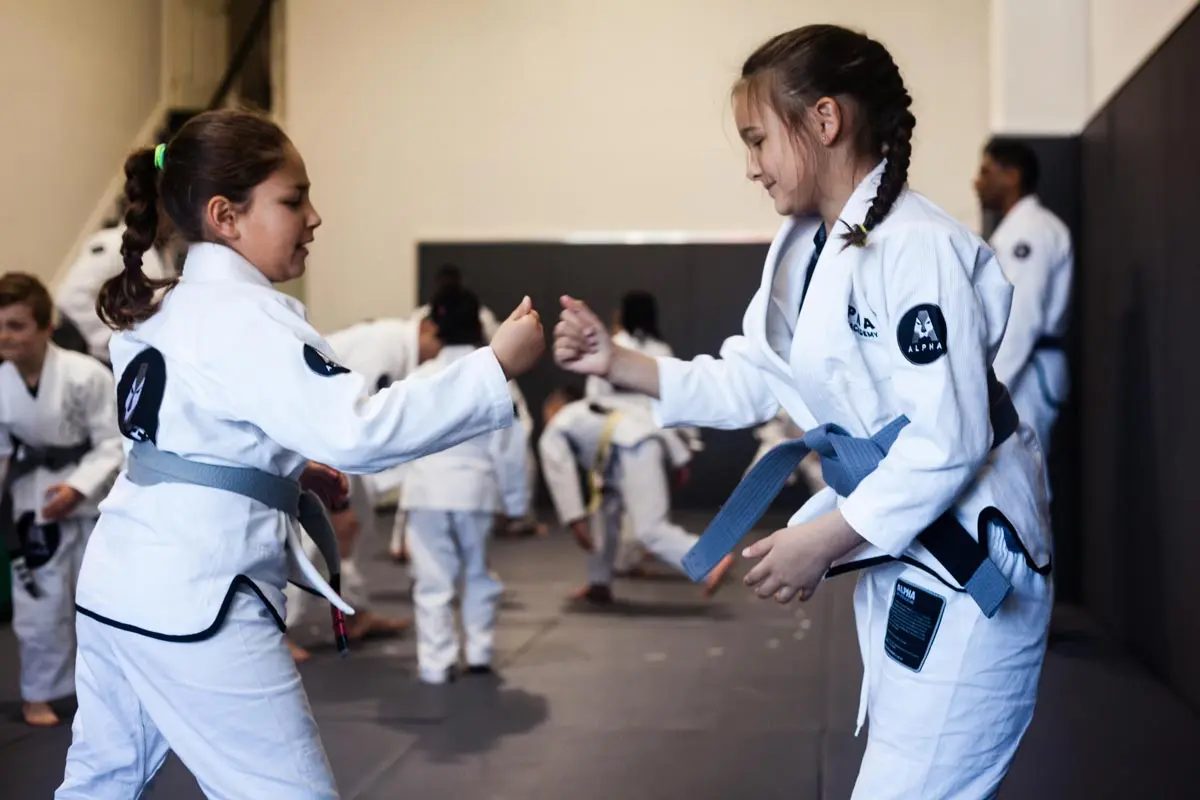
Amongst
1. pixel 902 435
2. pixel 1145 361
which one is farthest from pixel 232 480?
pixel 1145 361

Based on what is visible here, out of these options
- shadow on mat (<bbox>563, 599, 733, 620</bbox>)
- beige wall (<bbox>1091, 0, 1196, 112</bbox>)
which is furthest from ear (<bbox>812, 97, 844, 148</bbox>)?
shadow on mat (<bbox>563, 599, 733, 620</bbox>)

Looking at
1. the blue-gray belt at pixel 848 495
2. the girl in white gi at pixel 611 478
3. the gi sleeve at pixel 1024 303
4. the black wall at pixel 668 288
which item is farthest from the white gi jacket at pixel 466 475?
the black wall at pixel 668 288

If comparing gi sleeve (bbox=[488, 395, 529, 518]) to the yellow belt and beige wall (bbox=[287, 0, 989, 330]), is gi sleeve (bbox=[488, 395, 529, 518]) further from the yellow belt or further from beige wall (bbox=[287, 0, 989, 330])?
beige wall (bbox=[287, 0, 989, 330])

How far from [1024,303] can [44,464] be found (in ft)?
11.5

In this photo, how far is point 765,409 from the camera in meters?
2.14

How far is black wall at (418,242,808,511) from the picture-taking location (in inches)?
420

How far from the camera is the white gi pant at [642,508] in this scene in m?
6.62

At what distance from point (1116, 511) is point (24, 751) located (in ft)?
13.2

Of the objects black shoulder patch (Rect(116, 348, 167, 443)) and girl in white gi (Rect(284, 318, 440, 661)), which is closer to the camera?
black shoulder patch (Rect(116, 348, 167, 443))

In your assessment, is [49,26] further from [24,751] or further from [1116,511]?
[1116,511]

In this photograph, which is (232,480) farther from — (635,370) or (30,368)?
(30,368)

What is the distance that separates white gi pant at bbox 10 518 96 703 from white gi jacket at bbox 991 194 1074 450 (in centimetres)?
329

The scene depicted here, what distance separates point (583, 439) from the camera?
690 cm

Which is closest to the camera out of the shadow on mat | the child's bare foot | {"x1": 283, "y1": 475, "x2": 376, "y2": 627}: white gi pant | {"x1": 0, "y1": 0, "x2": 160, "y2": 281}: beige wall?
the child's bare foot
